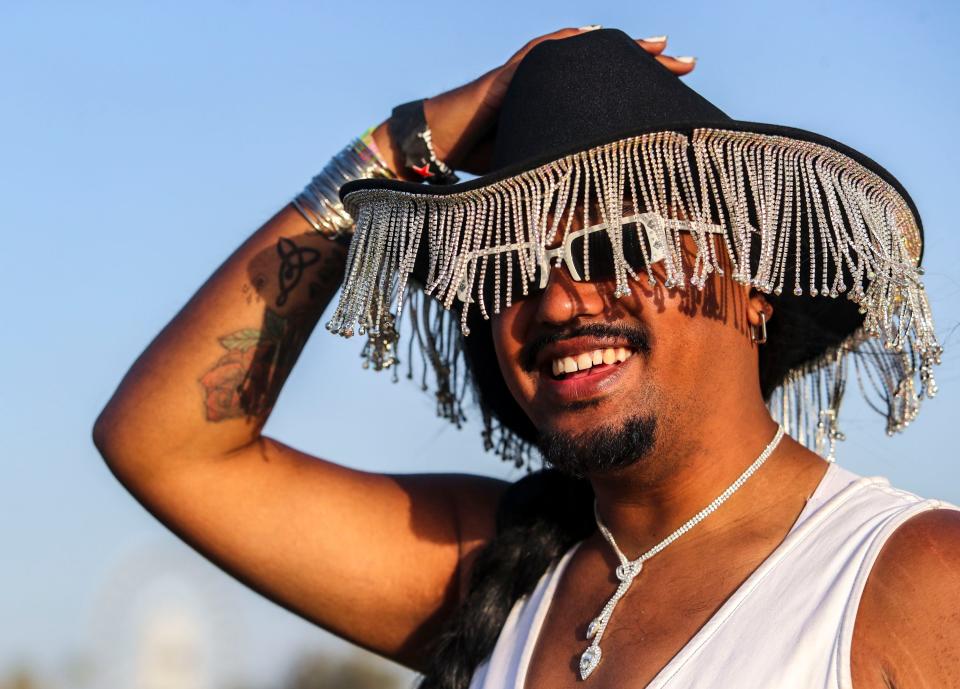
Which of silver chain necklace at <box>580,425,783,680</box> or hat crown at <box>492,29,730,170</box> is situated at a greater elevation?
hat crown at <box>492,29,730,170</box>

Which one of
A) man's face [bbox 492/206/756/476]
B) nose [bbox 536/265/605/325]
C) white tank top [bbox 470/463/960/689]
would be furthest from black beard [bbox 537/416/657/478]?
white tank top [bbox 470/463/960/689]

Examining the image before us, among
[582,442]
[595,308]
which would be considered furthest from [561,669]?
[595,308]

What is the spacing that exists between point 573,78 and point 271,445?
1397 millimetres

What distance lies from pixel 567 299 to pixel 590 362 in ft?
0.51

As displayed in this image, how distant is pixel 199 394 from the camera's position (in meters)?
3.51

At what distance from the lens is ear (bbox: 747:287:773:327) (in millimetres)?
3074

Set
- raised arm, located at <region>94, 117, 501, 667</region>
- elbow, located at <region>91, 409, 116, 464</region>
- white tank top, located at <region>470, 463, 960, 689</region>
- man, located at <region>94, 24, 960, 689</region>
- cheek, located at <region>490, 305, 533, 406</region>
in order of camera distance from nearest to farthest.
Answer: white tank top, located at <region>470, 463, 960, 689</region>
man, located at <region>94, 24, 960, 689</region>
cheek, located at <region>490, 305, 533, 406</region>
raised arm, located at <region>94, 117, 501, 667</region>
elbow, located at <region>91, 409, 116, 464</region>

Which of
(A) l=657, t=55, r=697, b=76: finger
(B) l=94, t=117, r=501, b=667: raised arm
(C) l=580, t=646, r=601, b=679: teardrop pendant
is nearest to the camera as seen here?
(C) l=580, t=646, r=601, b=679: teardrop pendant

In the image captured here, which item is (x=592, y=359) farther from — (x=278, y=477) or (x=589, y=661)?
(x=278, y=477)

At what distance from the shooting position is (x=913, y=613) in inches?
93.1

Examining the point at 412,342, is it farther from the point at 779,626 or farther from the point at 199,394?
the point at 779,626

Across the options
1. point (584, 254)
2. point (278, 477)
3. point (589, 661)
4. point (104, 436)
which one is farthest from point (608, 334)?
point (104, 436)

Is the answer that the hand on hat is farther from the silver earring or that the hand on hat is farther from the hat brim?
the silver earring

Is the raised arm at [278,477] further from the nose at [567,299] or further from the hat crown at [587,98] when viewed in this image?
the nose at [567,299]
